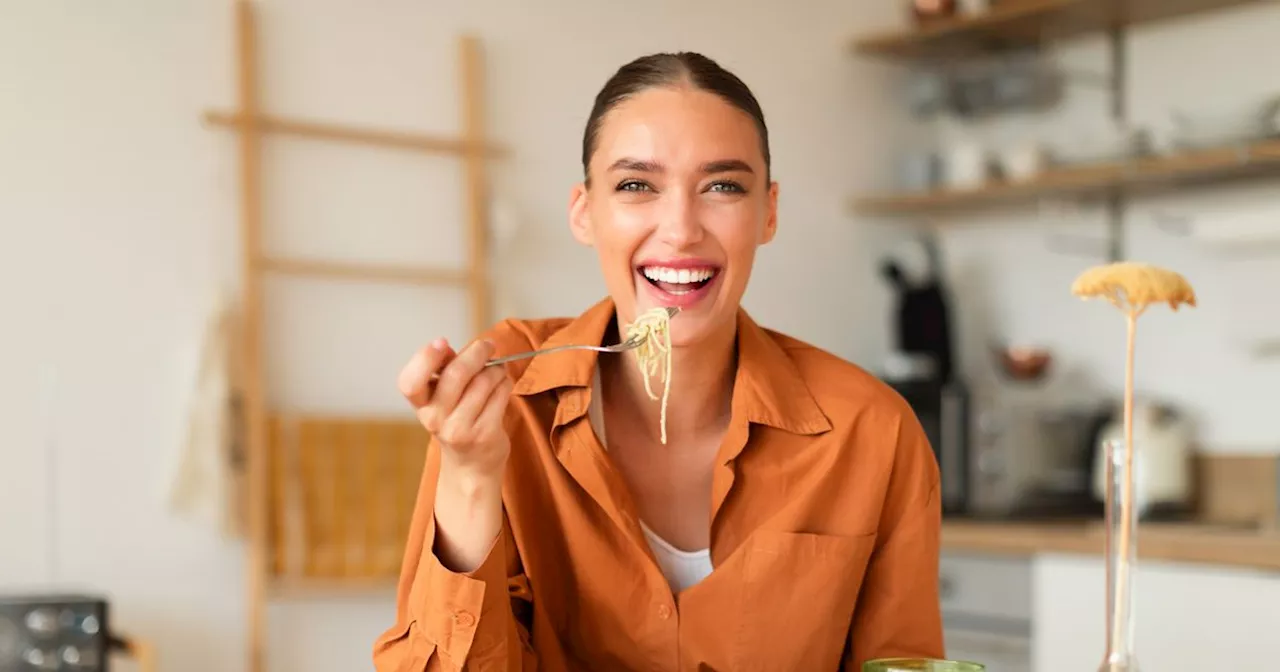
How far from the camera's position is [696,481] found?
1.65 metres

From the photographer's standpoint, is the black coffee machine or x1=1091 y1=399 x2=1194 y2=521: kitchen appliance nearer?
x1=1091 y1=399 x2=1194 y2=521: kitchen appliance

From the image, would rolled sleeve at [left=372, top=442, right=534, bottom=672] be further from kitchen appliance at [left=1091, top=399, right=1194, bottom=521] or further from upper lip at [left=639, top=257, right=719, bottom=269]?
kitchen appliance at [left=1091, top=399, right=1194, bottom=521]

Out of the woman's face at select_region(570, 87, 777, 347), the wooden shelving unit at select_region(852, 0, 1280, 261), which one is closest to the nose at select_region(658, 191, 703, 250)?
the woman's face at select_region(570, 87, 777, 347)

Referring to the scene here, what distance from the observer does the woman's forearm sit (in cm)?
128

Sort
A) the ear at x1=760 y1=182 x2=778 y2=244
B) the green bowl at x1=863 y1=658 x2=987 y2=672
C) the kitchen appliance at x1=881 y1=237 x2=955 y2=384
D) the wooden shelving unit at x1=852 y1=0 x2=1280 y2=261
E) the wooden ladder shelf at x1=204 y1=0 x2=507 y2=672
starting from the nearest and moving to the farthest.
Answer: the green bowl at x1=863 y1=658 x2=987 y2=672 → the ear at x1=760 y1=182 x2=778 y2=244 → the wooden ladder shelf at x1=204 y1=0 x2=507 y2=672 → the wooden shelving unit at x1=852 y1=0 x2=1280 y2=261 → the kitchen appliance at x1=881 y1=237 x2=955 y2=384

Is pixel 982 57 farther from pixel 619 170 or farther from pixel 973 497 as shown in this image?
pixel 619 170

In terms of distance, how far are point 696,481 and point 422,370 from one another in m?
0.56

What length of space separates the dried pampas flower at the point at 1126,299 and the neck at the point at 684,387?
59cm

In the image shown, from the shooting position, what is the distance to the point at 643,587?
1505 millimetres

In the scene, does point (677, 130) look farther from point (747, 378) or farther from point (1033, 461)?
point (1033, 461)

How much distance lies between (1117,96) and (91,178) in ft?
8.96

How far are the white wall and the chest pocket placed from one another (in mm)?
1997

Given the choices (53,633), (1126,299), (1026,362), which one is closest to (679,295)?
(1126,299)

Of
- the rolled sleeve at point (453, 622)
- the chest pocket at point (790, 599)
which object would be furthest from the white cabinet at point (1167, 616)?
the rolled sleeve at point (453, 622)
